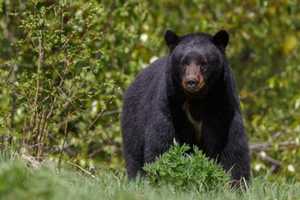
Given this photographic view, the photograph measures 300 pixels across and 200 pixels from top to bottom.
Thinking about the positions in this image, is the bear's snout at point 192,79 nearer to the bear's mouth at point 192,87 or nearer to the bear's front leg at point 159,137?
the bear's mouth at point 192,87

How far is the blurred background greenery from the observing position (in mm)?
8398

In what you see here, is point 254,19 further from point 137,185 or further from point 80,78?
point 137,185

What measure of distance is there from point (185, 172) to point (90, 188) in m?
0.74

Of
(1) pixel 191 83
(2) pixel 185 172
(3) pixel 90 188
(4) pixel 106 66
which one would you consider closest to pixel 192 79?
(1) pixel 191 83

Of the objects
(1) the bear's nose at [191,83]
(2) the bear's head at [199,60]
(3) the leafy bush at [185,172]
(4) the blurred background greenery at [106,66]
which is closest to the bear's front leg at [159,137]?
(2) the bear's head at [199,60]

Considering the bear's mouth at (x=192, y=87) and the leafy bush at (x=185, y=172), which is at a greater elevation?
the bear's mouth at (x=192, y=87)

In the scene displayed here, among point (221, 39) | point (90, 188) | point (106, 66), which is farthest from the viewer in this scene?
point (106, 66)

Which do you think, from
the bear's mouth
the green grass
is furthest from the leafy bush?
the bear's mouth

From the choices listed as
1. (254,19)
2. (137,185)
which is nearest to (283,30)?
(254,19)

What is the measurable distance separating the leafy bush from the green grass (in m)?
0.07

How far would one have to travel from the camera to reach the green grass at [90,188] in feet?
15.7

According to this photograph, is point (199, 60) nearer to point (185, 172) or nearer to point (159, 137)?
point (159, 137)

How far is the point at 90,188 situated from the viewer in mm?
5965

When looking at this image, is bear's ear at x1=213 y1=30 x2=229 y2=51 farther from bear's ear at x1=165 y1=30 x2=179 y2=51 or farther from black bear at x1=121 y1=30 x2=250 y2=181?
bear's ear at x1=165 y1=30 x2=179 y2=51
